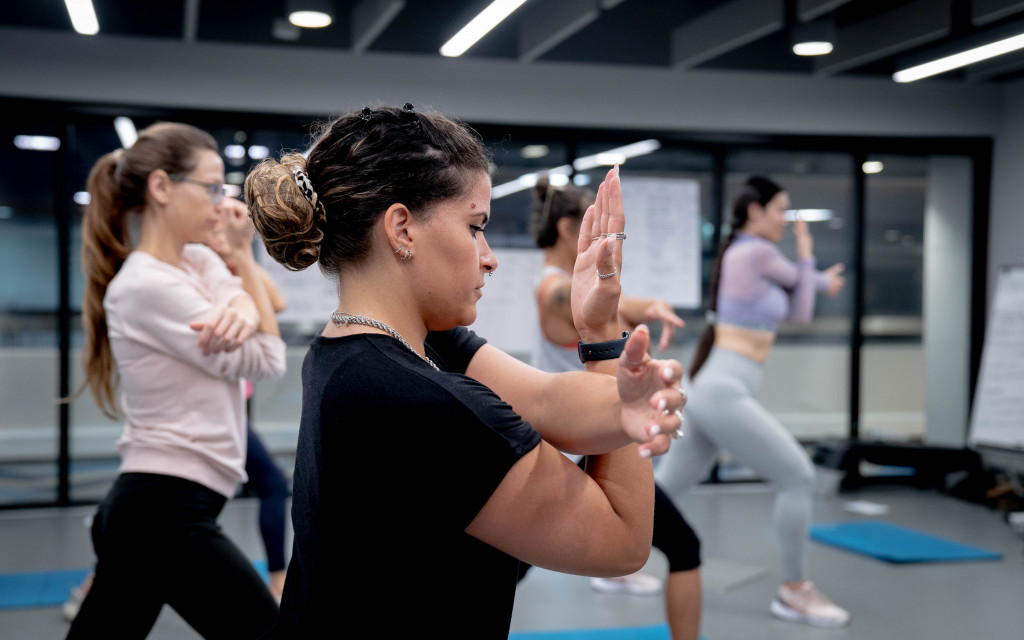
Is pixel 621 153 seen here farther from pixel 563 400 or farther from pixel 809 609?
pixel 563 400

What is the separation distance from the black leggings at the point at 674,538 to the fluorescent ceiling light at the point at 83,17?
10.9 ft

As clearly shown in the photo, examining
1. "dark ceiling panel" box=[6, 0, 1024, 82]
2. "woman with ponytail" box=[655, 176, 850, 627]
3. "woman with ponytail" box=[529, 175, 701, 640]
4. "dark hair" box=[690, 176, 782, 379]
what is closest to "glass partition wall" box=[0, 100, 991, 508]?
"dark ceiling panel" box=[6, 0, 1024, 82]

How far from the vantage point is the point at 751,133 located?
5.72 meters

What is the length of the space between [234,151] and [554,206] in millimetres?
2939

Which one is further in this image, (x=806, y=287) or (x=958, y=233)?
(x=958, y=233)

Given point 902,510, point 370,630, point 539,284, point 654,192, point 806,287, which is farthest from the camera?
point 654,192

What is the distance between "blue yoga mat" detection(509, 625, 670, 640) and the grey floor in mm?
88

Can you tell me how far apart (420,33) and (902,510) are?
12.8ft

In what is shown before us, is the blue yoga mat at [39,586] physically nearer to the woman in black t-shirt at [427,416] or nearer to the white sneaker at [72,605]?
the white sneaker at [72,605]

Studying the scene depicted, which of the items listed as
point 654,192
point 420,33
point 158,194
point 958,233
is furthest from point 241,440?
point 958,233

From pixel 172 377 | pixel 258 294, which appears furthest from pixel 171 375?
pixel 258 294

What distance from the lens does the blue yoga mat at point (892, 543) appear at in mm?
4176

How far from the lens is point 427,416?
96cm

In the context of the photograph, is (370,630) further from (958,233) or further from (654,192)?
(958,233)
